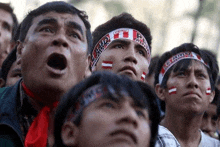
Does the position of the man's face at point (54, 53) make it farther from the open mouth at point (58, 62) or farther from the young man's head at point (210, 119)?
the young man's head at point (210, 119)

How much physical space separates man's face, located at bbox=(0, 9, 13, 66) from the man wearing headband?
2079 millimetres

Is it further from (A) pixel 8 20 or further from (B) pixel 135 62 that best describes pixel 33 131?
(A) pixel 8 20

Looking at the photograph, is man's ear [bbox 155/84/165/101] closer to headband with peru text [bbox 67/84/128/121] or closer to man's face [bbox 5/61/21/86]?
man's face [bbox 5/61/21/86]

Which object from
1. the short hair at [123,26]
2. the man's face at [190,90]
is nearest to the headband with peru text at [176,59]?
the man's face at [190,90]

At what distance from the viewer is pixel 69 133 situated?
2604mm

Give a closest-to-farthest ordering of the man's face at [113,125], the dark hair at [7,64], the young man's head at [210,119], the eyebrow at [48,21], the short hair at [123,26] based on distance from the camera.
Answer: the man's face at [113,125] → the eyebrow at [48,21] → the dark hair at [7,64] → the short hair at [123,26] → the young man's head at [210,119]

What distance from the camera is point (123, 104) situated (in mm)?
2523

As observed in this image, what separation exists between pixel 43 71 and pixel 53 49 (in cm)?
19

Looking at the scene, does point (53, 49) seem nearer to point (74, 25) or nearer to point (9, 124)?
point (74, 25)

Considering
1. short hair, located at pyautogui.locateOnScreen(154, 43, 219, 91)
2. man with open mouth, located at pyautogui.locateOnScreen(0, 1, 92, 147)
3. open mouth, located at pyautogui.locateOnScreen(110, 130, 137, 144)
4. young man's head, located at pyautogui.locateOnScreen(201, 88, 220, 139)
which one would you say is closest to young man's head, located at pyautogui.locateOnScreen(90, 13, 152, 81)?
short hair, located at pyautogui.locateOnScreen(154, 43, 219, 91)

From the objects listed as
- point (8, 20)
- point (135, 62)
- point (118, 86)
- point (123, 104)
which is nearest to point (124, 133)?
point (123, 104)

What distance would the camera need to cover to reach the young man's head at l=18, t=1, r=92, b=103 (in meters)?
3.00

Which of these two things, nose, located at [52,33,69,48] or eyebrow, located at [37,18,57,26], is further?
eyebrow, located at [37,18,57,26]

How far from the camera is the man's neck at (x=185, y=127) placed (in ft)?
15.4
